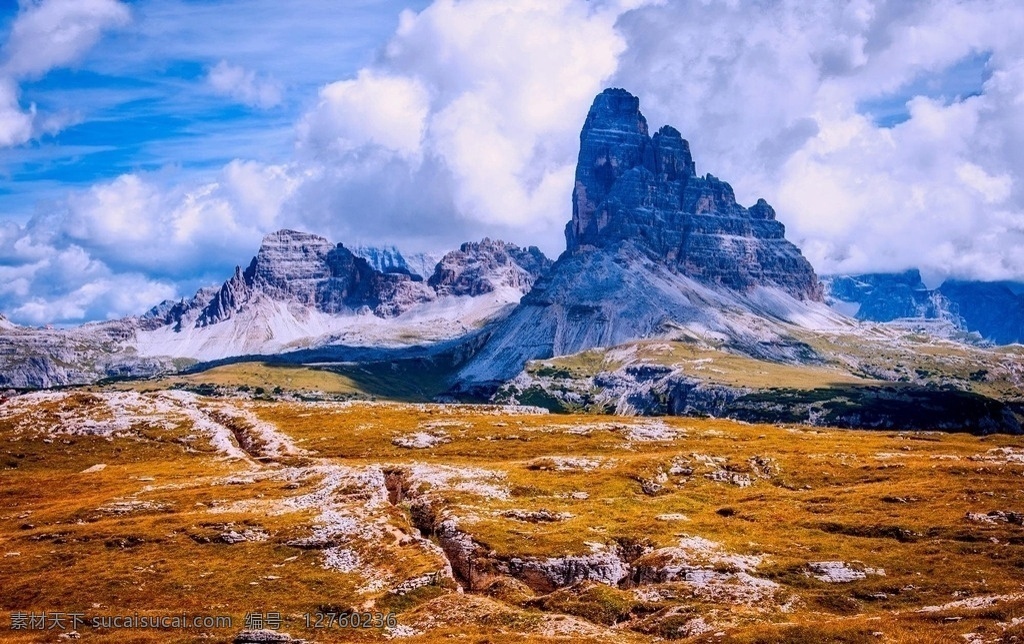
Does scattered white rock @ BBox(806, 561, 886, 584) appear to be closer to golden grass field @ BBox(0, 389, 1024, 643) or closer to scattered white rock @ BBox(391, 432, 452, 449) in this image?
golden grass field @ BBox(0, 389, 1024, 643)

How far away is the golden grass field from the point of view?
223ft

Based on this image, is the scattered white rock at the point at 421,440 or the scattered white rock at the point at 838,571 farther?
the scattered white rock at the point at 421,440

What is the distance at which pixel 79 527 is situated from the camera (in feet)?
320

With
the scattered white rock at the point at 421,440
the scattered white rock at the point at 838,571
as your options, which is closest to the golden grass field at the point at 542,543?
the scattered white rock at the point at 838,571

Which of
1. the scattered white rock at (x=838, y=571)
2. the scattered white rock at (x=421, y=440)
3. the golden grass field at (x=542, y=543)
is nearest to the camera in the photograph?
the golden grass field at (x=542, y=543)

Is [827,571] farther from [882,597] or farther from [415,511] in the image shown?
[415,511]

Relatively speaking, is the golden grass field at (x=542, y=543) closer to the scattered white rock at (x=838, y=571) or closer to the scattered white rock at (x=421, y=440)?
A: the scattered white rock at (x=838, y=571)

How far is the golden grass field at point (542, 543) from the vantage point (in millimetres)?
67875

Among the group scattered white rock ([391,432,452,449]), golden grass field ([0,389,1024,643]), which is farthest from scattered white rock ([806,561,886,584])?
scattered white rock ([391,432,452,449])

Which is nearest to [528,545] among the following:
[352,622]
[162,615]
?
[352,622]

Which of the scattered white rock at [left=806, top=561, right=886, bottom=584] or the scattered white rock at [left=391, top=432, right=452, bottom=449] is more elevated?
the scattered white rock at [left=391, top=432, right=452, bottom=449]

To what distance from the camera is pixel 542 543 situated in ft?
282

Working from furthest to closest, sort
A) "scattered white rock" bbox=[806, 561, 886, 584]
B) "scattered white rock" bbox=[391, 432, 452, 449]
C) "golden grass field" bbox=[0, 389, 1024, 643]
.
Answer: "scattered white rock" bbox=[391, 432, 452, 449]
"scattered white rock" bbox=[806, 561, 886, 584]
"golden grass field" bbox=[0, 389, 1024, 643]

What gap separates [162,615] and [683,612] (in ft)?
137
